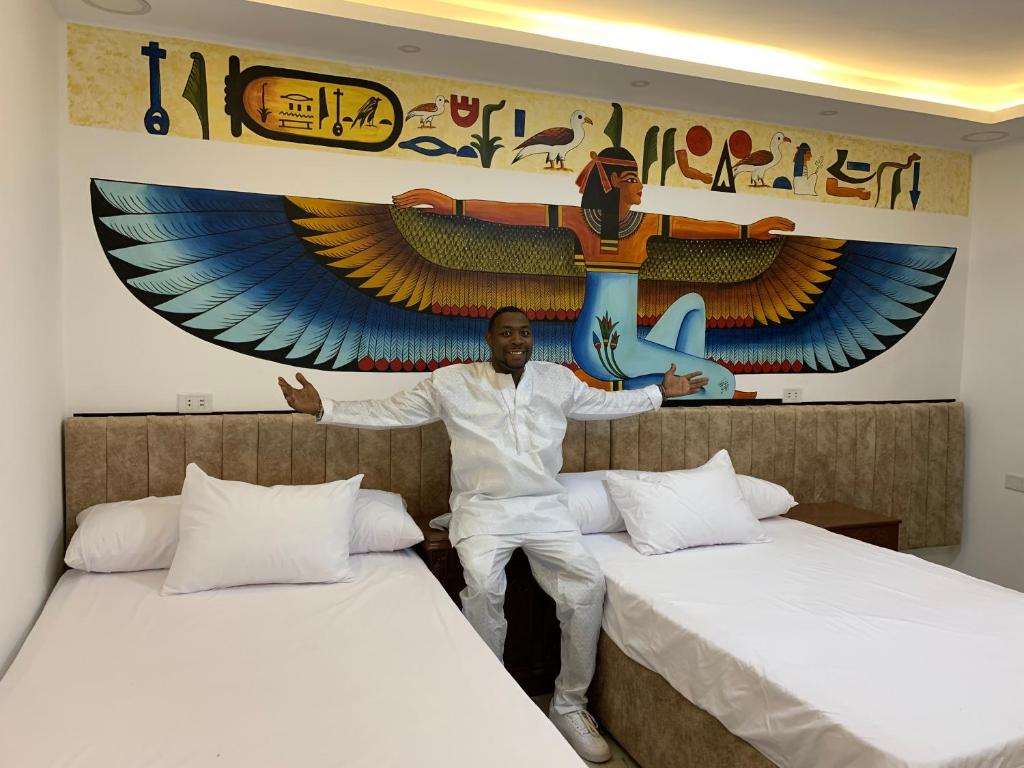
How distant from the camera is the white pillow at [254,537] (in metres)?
2.38

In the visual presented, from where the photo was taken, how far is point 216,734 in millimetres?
1597

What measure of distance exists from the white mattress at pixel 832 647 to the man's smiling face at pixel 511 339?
31.1 inches

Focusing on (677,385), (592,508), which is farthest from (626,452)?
(592,508)

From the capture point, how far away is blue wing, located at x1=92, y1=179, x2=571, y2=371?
2.85m

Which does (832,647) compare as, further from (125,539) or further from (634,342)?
(125,539)

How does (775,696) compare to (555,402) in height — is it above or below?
below

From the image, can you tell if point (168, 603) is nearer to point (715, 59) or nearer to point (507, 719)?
point (507, 719)

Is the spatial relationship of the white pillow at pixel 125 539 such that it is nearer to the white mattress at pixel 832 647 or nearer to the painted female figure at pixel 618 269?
the white mattress at pixel 832 647

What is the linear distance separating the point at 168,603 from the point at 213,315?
116cm

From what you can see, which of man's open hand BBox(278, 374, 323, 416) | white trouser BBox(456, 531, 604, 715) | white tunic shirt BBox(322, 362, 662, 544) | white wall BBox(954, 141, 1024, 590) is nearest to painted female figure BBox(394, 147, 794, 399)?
white tunic shirt BBox(322, 362, 662, 544)

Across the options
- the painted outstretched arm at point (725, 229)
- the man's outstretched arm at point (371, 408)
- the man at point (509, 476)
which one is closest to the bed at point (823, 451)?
the man at point (509, 476)

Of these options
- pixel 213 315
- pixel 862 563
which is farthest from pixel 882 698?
pixel 213 315

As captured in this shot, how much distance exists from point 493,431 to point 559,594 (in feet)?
2.15

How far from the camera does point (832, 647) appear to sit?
6.69 feet
